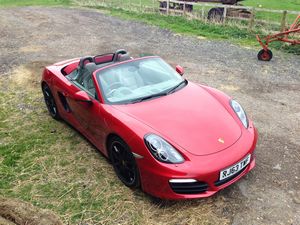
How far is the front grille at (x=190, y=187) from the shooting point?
3.78 metres

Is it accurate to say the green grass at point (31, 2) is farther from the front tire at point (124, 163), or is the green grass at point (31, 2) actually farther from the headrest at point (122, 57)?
the front tire at point (124, 163)

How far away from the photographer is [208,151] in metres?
3.93

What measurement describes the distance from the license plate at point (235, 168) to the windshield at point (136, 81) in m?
1.51

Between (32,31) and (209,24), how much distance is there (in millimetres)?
7950

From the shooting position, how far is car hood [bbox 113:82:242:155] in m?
4.03

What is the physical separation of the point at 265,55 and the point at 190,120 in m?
6.93

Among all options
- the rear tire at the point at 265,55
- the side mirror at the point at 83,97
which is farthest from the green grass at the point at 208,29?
the side mirror at the point at 83,97

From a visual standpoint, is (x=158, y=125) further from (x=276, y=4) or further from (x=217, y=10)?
(x=276, y=4)

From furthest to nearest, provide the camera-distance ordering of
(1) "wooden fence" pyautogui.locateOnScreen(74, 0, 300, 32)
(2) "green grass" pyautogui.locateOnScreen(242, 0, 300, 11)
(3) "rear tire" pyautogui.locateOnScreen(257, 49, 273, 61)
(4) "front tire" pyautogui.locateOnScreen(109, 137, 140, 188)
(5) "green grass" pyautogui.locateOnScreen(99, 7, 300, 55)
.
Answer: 1. (2) "green grass" pyautogui.locateOnScreen(242, 0, 300, 11)
2. (1) "wooden fence" pyautogui.locateOnScreen(74, 0, 300, 32)
3. (5) "green grass" pyautogui.locateOnScreen(99, 7, 300, 55)
4. (3) "rear tire" pyautogui.locateOnScreen(257, 49, 273, 61)
5. (4) "front tire" pyautogui.locateOnScreen(109, 137, 140, 188)

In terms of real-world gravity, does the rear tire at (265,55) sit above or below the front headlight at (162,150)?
below

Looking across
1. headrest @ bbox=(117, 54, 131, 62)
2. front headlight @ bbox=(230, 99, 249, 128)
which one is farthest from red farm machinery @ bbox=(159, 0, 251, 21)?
front headlight @ bbox=(230, 99, 249, 128)

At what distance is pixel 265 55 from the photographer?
1026 cm

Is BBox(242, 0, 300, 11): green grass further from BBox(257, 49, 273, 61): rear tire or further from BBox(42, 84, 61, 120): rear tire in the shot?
BBox(42, 84, 61, 120): rear tire

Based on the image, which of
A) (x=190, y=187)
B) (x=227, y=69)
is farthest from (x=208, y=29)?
(x=190, y=187)
